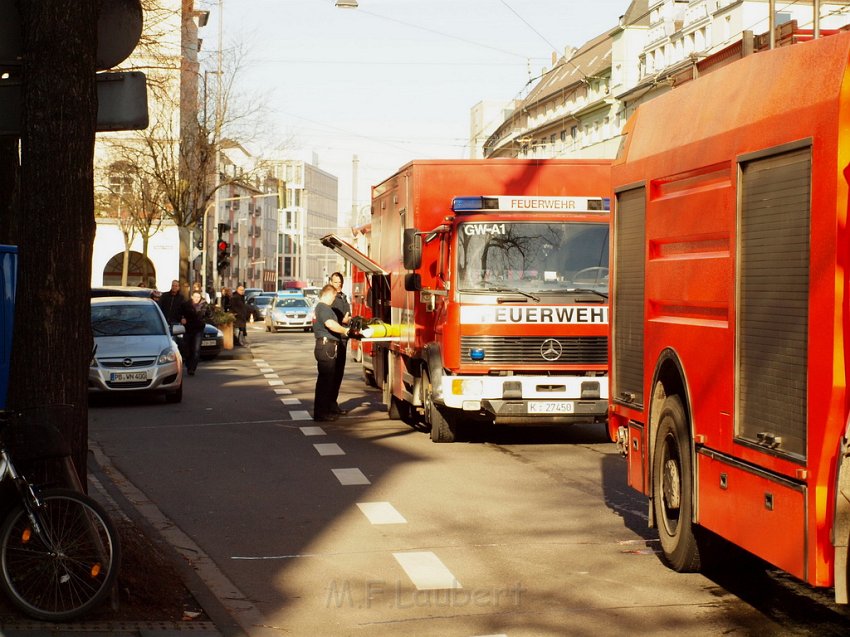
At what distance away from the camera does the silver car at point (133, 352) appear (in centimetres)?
2080

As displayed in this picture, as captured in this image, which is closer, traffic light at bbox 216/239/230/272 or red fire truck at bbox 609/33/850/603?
red fire truck at bbox 609/33/850/603

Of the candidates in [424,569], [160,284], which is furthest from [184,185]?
[424,569]

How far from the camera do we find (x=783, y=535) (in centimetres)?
591

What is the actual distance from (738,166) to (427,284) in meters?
9.58

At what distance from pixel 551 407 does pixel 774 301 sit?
355 inches

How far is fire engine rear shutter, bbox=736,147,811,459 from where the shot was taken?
574cm

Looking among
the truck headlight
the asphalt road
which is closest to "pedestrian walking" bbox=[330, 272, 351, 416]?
the asphalt road

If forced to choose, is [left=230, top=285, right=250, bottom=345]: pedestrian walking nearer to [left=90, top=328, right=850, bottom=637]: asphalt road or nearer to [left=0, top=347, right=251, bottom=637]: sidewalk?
[left=90, top=328, right=850, bottom=637]: asphalt road

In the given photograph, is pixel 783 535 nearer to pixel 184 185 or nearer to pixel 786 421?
pixel 786 421

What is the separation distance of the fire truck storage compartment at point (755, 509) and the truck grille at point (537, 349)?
7.63 meters

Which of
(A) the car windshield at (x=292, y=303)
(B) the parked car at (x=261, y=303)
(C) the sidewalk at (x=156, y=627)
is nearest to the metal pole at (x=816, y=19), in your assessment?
(C) the sidewalk at (x=156, y=627)

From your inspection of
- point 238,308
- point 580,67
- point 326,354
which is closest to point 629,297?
point 326,354

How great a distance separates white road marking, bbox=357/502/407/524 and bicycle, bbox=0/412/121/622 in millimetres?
3852

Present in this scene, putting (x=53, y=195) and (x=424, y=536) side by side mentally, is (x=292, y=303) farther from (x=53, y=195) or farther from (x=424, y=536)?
(x=53, y=195)
